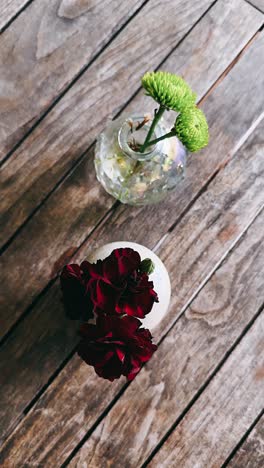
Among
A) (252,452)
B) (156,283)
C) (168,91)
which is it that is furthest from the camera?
(252,452)

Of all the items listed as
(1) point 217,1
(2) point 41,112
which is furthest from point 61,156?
(1) point 217,1

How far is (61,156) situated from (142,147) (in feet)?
0.72

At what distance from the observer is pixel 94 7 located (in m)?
1.00

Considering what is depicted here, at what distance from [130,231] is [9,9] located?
0.41 metres

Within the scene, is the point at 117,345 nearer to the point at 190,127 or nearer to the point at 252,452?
the point at 190,127

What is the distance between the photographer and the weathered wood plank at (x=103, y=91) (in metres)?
0.94

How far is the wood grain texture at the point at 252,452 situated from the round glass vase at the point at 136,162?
386 millimetres

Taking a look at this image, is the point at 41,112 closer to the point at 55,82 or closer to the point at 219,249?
the point at 55,82

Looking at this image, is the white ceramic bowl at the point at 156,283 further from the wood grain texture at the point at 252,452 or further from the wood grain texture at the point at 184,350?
the wood grain texture at the point at 252,452

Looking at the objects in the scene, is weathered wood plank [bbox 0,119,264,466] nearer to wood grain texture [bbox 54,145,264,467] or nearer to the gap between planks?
wood grain texture [bbox 54,145,264,467]

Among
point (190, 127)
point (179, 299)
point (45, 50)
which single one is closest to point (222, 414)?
point (179, 299)

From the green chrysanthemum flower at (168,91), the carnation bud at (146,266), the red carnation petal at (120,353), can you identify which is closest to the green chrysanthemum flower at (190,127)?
the green chrysanthemum flower at (168,91)

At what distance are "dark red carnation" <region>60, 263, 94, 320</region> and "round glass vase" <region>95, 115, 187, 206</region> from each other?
167mm

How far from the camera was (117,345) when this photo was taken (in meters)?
0.68
